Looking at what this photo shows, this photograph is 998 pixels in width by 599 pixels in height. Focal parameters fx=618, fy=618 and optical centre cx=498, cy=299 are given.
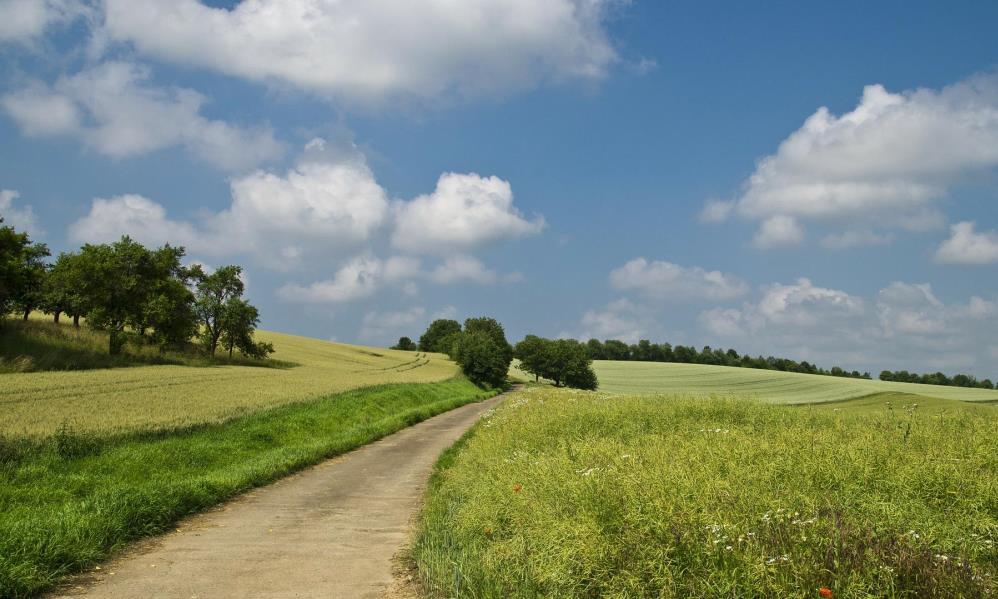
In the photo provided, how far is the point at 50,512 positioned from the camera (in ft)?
30.6

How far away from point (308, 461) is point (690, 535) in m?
13.0

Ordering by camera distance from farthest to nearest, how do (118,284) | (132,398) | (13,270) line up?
(118,284)
(13,270)
(132,398)

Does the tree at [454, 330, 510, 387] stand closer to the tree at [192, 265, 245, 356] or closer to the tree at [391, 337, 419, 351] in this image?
the tree at [192, 265, 245, 356]

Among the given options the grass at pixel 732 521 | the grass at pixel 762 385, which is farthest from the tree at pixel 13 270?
the grass at pixel 762 385

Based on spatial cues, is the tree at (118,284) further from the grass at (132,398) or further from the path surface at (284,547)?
the path surface at (284,547)

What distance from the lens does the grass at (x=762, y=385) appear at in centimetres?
5975

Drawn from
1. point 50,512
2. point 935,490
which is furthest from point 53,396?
point 935,490

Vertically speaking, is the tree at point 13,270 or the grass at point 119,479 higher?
the tree at point 13,270

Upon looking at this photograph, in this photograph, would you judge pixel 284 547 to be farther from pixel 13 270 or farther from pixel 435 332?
pixel 435 332

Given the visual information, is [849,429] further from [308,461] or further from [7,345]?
[7,345]

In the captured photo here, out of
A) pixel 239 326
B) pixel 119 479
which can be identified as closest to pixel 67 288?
pixel 239 326

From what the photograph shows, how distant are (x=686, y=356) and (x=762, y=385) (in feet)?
271

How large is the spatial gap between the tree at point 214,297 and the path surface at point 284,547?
5658 centimetres

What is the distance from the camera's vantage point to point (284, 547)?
8.46m
